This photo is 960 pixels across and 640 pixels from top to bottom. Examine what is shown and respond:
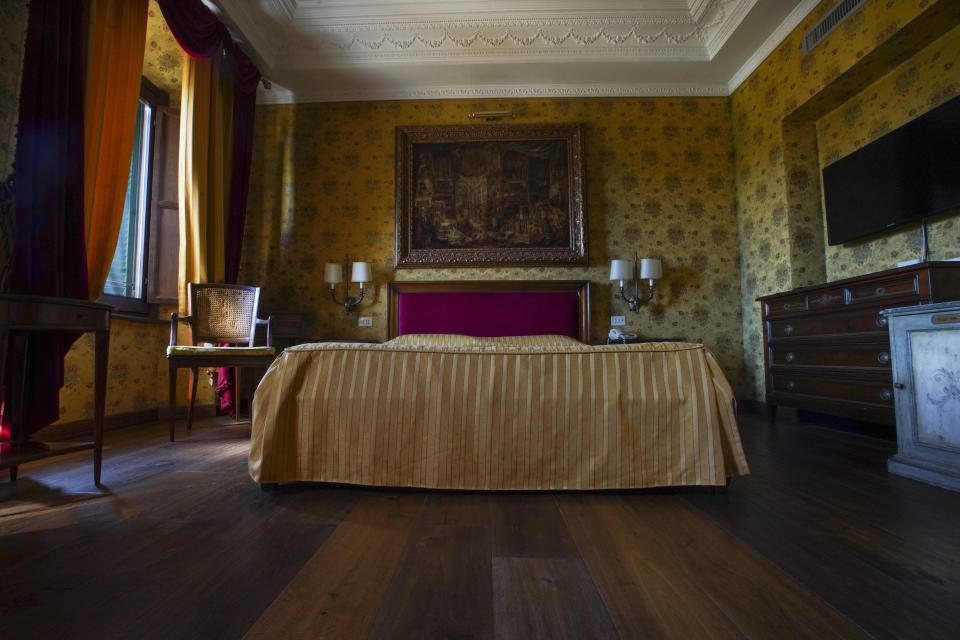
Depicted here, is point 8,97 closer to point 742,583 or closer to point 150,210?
point 150,210

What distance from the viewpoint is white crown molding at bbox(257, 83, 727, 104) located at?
14.5 ft

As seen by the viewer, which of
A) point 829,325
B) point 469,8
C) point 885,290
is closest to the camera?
point 885,290

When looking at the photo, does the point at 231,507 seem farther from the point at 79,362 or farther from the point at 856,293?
the point at 856,293

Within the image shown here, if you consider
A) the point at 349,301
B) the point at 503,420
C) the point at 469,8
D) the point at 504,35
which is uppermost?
the point at 469,8

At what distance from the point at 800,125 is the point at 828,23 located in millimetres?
755

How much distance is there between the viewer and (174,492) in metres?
1.73

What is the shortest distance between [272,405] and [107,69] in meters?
2.42

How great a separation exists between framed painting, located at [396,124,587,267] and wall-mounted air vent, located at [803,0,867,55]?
177 cm

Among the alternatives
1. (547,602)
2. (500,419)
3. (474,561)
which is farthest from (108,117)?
(547,602)

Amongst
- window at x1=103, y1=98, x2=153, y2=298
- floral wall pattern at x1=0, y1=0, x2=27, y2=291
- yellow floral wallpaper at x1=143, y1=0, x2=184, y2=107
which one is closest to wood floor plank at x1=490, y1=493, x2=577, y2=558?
floral wall pattern at x1=0, y1=0, x2=27, y2=291

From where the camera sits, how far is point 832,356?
109 inches

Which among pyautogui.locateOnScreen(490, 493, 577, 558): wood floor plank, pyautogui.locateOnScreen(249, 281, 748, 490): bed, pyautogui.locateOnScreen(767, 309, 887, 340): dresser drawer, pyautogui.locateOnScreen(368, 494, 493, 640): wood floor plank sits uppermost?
pyautogui.locateOnScreen(767, 309, 887, 340): dresser drawer

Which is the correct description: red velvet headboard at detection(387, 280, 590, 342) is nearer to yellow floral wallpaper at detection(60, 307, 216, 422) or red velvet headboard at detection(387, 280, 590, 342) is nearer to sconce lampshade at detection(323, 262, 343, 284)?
sconce lampshade at detection(323, 262, 343, 284)

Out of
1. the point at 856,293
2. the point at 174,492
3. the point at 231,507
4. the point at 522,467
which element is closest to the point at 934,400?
the point at 856,293
